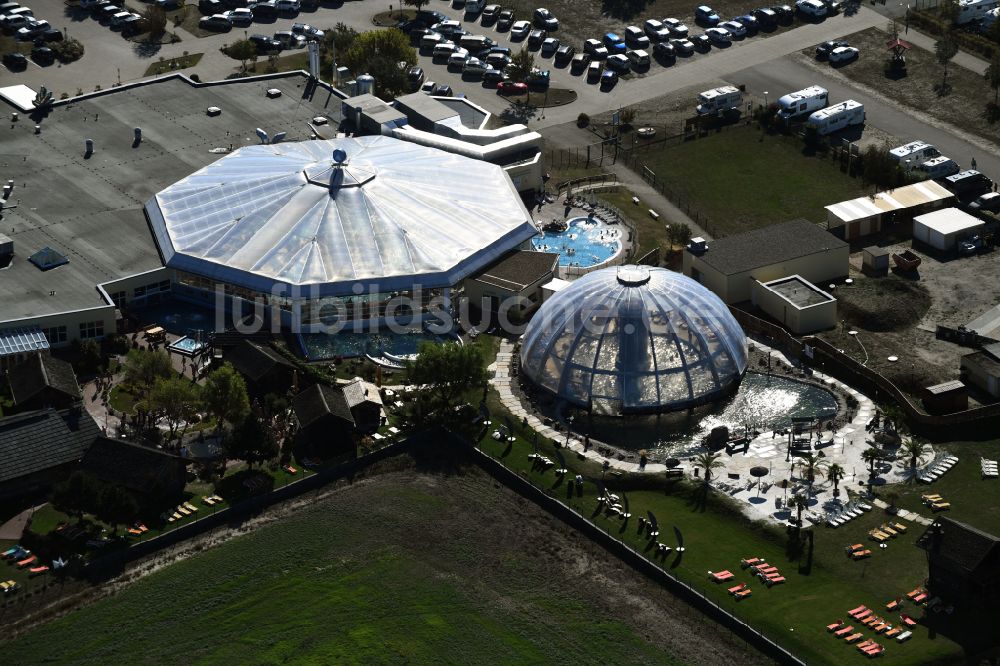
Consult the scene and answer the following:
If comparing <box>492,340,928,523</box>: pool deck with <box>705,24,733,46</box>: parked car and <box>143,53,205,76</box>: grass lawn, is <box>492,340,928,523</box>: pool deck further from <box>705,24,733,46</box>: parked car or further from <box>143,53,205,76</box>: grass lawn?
<box>143,53,205,76</box>: grass lawn

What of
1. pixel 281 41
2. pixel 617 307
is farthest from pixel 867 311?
pixel 281 41

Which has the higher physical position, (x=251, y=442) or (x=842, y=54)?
(x=842, y=54)

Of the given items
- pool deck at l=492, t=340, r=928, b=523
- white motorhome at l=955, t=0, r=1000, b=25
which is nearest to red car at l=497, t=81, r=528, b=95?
white motorhome at l=955, t=0, r=1000, b=25

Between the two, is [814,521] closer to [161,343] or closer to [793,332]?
[793,332]

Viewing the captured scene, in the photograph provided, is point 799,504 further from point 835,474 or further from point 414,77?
point 414,77

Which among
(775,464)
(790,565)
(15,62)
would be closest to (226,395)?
(775,464)

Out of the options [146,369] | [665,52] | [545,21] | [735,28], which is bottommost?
[545,21]

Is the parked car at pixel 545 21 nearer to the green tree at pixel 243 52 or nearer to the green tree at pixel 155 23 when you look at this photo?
the green tree at pixel 243 52
